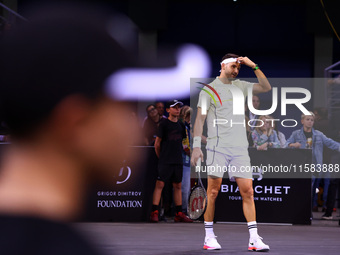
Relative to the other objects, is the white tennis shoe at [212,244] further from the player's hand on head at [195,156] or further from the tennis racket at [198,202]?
the player's hand on head at [195,156]

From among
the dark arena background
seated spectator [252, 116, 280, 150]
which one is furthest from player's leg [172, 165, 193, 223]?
seated spectator [252, 116, 280, 150]

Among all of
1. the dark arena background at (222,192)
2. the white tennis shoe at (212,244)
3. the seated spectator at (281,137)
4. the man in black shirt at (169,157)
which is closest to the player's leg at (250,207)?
the dark arena background at (222,192)

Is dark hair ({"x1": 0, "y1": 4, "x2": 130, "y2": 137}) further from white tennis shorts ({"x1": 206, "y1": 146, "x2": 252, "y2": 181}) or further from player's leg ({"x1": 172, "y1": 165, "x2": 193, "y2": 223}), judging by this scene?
player's leg ({"x1": 172, "y1": 165, "x2": 193, "y2": 223})

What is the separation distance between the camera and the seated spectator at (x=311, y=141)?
30.3 ft

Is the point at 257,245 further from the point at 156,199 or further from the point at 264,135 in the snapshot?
the point at 264,135

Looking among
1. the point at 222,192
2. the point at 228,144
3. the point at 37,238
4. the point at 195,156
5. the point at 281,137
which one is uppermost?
the point at 281,137

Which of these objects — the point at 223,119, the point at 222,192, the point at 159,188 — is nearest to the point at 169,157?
the point at 159,188

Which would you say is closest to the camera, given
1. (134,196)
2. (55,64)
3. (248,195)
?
(55,64)

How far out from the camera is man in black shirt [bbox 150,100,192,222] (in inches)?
349

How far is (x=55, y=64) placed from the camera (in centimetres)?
87

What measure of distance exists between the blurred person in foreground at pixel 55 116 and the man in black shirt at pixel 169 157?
7938 mm

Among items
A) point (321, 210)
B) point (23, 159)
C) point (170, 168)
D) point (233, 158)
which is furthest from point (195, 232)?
point (23, 159)

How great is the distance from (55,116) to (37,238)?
6.8 inches

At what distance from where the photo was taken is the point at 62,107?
0.87m
